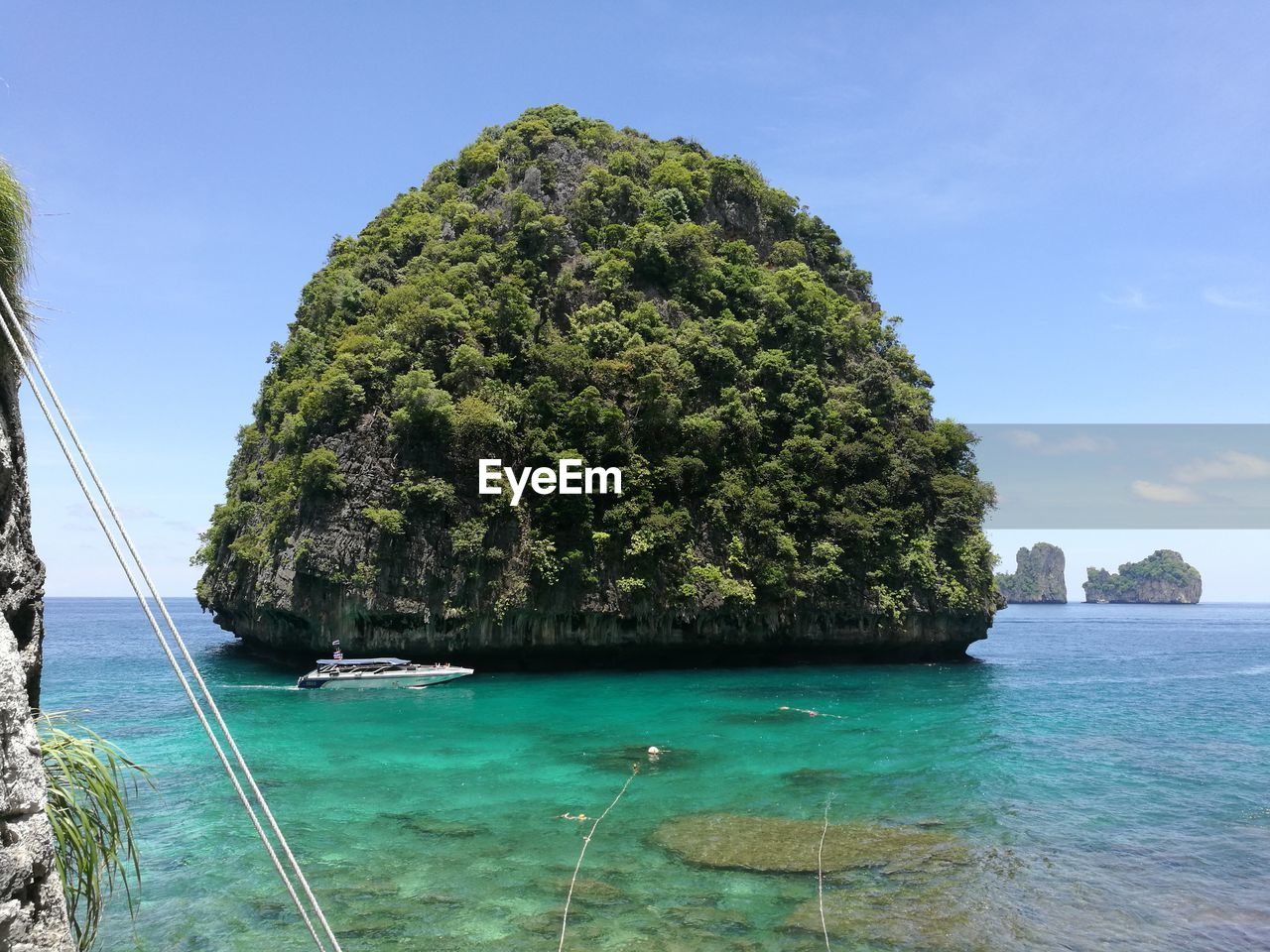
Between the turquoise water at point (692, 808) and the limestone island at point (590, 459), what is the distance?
4.16 metres

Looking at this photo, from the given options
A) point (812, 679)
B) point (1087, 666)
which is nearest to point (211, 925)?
point (812, 679)

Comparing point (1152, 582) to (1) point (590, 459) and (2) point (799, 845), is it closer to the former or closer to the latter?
(1) point (590, 459)

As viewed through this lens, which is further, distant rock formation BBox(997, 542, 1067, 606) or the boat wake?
distant rock formation BBox(997, 542, 1067, 606)

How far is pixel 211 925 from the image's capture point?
9.59 m

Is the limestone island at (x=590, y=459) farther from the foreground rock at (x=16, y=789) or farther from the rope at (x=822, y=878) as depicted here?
the foreground rock at (x=16, y=789)

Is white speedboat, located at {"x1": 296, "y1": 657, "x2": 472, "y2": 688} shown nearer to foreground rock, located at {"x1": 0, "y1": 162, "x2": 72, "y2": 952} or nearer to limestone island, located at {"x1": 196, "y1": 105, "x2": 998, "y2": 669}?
limestone island, located at {"x1": 196, "y1": 105, "x2": 998, "y2": 669}

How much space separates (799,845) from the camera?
12125mm

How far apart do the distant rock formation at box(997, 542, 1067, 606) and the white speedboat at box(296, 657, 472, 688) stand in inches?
6267

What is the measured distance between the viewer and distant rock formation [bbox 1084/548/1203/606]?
156 m

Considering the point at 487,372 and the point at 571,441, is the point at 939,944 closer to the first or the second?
the point at 571,441

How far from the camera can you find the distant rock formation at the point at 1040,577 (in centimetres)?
16625

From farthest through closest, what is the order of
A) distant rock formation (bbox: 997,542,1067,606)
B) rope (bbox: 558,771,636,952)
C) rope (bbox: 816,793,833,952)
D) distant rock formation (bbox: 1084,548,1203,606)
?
distant rock formation (bbox: 997,542,1067,606) → distant rock formation (bbox: 1084,548,1203,606) → rope (bbox: 558,771,636,952) → rope (bbox: 816,793,833,952)

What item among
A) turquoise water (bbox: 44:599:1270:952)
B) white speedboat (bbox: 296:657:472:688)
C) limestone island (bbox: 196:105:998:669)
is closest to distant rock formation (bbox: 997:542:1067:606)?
limestone island (bbox: 196:105:998:669)
